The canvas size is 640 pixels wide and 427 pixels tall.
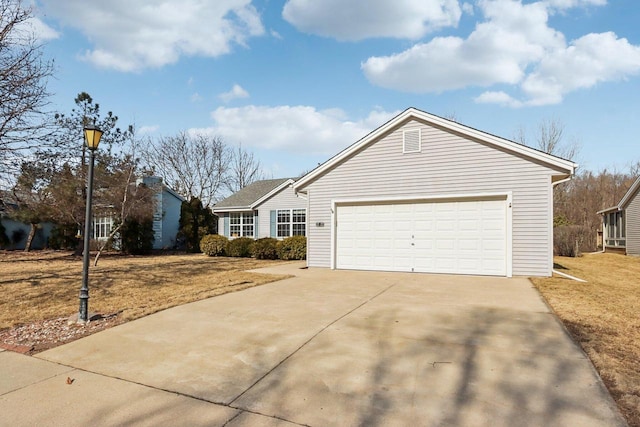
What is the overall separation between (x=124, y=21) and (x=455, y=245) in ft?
38.5

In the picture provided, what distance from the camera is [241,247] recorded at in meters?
19.5

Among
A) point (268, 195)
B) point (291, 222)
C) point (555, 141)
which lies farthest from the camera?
point (555, 141)

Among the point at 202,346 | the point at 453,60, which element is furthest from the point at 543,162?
the point at 202,346

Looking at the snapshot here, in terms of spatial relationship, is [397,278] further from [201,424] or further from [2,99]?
[2,99]

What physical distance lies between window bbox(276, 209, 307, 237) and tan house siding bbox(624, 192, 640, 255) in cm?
1847

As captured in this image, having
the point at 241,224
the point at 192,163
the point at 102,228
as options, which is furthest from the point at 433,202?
the point at 192,163

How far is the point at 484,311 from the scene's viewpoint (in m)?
6.34

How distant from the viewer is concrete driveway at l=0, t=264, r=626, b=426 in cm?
302

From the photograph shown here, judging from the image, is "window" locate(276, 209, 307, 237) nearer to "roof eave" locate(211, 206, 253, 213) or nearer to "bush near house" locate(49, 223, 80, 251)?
"roof eave" locate(211, 206, 253, 213)

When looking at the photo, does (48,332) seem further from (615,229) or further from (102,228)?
(615,229)

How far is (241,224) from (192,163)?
15.3m

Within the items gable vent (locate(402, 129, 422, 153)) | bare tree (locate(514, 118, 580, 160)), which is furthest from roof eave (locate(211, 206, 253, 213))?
bare tree (locate(514, 118, 580, 160))

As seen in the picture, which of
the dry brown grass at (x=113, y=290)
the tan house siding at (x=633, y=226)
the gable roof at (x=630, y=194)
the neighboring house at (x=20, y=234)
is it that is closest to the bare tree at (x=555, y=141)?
the gable roof at (x=630, y=194)

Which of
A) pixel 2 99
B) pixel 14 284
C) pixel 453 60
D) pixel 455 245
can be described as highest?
pixel 453 60
